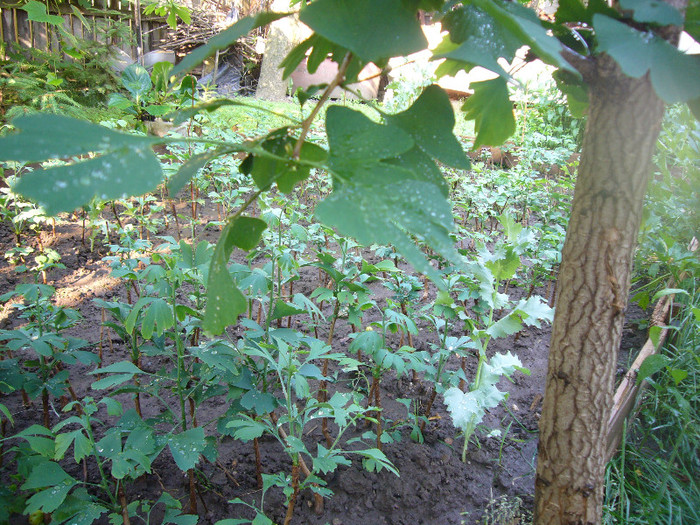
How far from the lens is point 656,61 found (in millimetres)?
479

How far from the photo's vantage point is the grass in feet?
5.46

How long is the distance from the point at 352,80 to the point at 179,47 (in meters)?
9.78

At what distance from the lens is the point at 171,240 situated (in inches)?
88.4

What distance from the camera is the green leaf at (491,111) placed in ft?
2.40

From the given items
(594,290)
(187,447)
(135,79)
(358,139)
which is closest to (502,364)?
(594,290)

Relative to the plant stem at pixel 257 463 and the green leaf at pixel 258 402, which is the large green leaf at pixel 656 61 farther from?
the plant stem at pixel 257 463

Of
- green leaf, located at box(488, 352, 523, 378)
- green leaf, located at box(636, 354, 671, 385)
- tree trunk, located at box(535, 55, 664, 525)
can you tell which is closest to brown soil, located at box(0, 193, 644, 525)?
green leaf, located at box(488, 352, 523, 378)

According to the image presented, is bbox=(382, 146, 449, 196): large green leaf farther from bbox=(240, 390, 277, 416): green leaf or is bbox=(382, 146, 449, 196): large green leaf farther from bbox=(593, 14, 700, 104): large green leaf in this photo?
bbox=(240, 390, 277, 416): green leaf

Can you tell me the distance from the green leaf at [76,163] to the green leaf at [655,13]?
19.6 inches

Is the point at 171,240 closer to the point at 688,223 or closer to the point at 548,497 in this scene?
the point at 548,497

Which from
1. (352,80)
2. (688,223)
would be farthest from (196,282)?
(688,223)

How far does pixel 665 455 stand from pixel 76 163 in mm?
2484

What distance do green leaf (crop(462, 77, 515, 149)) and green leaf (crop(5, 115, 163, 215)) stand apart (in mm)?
544

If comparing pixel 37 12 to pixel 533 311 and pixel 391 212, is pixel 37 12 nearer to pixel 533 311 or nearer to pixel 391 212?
pixel 533 311
